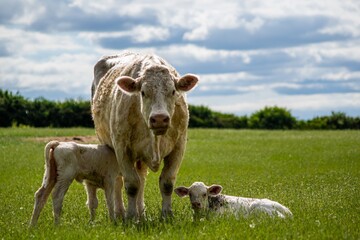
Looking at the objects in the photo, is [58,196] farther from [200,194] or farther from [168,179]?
[200,194]

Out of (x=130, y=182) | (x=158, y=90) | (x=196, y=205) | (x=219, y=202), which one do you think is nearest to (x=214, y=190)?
(x=219, y=202)

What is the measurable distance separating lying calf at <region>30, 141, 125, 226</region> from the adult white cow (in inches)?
13.3

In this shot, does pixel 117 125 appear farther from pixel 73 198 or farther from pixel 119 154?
pixel 73 198

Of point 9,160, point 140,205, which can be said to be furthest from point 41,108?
point 140,205

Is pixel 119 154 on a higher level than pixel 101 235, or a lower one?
higher

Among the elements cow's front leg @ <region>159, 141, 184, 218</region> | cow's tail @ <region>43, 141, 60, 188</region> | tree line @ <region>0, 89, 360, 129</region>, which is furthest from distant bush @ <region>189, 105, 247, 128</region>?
cow's tail @ <region>43, 141, 60, 188</region>

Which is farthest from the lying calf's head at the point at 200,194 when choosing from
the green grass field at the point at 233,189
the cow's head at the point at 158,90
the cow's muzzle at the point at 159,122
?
the cow's muzzle at the point at 159,122

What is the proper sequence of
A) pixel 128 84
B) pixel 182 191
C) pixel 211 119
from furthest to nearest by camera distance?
pixel 211 119 → pixel 182 191 → pixel 128 84

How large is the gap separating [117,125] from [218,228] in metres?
2.71

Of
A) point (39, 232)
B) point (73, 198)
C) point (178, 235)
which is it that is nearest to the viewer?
point (178, 235)

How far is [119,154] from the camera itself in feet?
38.4

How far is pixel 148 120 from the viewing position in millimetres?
10508

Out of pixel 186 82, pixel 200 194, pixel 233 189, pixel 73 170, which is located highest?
pixel 186 82

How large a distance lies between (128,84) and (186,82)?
2.99 feet
